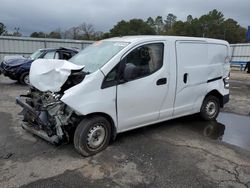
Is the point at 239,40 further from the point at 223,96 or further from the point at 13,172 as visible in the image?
the point at 13,172

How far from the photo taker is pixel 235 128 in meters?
6.19

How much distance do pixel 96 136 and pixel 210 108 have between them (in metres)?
3.32

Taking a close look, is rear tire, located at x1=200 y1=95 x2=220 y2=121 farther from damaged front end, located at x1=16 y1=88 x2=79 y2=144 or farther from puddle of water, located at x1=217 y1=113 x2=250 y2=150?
damaged front end, located at x1=16 y1=88 x2=79 y2=144

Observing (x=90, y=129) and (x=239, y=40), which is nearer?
(x=90, y=129)

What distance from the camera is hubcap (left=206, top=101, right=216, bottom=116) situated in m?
6.48

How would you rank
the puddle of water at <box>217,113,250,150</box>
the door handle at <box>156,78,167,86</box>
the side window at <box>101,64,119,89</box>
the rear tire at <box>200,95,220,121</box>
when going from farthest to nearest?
the rear tire at <box>200,95,220,121</box>
the puddle of water at <box>217,113,250,150</box>
the door handle at <box>156,78,167,86</box>
the side window at <box>101,64,119,89</box>

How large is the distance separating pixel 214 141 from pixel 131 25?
51.4 meters

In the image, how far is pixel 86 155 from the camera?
14.3 ft

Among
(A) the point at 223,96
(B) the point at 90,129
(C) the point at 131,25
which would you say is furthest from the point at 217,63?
(C) the point at 131,25

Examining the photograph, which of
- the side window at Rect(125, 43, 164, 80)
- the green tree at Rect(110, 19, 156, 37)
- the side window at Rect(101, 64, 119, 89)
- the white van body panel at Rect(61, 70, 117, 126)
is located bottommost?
the white van body panel at Rect(61, 70, 117, 126)

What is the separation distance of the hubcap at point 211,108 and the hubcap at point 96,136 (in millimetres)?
3077

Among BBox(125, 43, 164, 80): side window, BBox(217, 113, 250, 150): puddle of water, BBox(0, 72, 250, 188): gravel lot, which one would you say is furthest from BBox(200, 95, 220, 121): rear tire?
BBox(125, 43, 164, 80): side window

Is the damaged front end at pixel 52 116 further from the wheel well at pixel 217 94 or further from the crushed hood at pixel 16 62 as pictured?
the crushed hood at pixel 16 62

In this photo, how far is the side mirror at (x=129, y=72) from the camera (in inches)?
179
